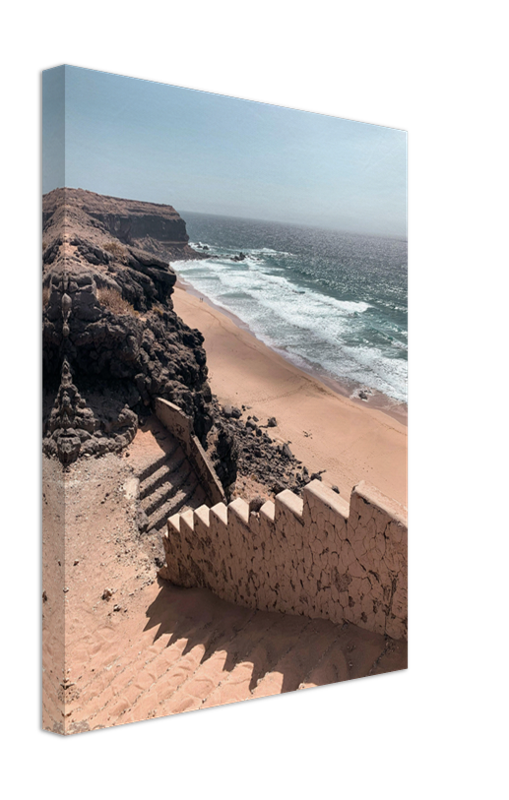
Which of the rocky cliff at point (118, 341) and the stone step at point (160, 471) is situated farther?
the stone step at point (160, 471)

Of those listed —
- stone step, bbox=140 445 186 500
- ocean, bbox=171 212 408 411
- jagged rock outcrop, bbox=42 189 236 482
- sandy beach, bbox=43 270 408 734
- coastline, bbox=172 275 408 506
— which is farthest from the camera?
coastline, bbox=172 275 408 506

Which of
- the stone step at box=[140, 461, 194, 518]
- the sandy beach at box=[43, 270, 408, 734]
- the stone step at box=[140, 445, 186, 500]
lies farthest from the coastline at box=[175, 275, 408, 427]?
the stone step at box=[140, 445, 186, 500]

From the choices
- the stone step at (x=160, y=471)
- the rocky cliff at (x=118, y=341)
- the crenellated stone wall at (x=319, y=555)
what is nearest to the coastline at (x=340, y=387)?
the rocky cliff at (x=118, y=341)

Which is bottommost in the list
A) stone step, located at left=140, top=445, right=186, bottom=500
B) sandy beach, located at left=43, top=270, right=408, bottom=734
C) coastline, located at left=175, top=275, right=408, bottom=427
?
sandy beach, located at left=43, top=270, right=408, bottom=734

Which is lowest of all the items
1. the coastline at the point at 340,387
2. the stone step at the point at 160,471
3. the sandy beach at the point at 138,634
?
the sandy beach at the point at 138,634

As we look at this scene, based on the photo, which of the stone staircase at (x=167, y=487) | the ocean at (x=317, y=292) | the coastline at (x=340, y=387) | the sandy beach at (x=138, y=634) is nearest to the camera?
the sandy beach at (x=138, y=634)

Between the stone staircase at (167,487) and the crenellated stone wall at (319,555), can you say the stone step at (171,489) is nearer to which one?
the stone staircase at (167,487)

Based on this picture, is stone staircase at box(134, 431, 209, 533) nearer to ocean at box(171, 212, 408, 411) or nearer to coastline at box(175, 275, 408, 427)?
ocean at box(171, 212, 408, 411)
